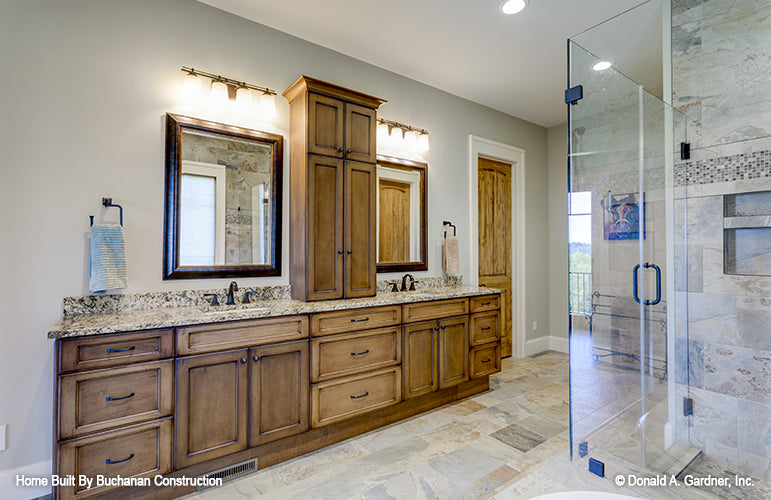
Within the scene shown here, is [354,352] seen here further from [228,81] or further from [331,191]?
[228,81]

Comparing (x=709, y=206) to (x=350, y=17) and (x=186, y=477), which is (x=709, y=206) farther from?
(x=186, y=477)

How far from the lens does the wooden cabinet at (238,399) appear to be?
192 centimetres

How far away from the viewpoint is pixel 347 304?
2.52 m

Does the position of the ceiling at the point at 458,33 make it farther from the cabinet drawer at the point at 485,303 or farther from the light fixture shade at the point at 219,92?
the cabinet drawer at the point at 485,303

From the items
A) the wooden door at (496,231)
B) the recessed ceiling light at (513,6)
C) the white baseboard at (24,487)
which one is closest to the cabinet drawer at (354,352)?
the white baseboard at (24,487)

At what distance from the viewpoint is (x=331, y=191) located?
105 inches

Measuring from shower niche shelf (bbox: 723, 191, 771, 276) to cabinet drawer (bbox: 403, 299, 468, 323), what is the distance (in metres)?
1.73

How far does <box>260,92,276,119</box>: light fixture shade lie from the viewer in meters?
2.64

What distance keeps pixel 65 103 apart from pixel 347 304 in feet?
6.60

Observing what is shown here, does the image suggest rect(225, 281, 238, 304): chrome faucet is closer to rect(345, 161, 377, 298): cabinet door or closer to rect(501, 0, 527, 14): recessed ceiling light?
rect(345, 161, 377, 298): cabinet door

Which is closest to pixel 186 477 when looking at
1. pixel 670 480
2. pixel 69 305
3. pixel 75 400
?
pixel 75 400

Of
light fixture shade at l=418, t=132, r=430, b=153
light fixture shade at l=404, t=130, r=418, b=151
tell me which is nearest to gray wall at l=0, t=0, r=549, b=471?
light fixture shade at l=404, t=130, r=418, b=151

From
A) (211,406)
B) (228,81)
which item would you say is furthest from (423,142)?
(211,406)

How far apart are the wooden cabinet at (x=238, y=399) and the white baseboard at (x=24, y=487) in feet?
2.49
